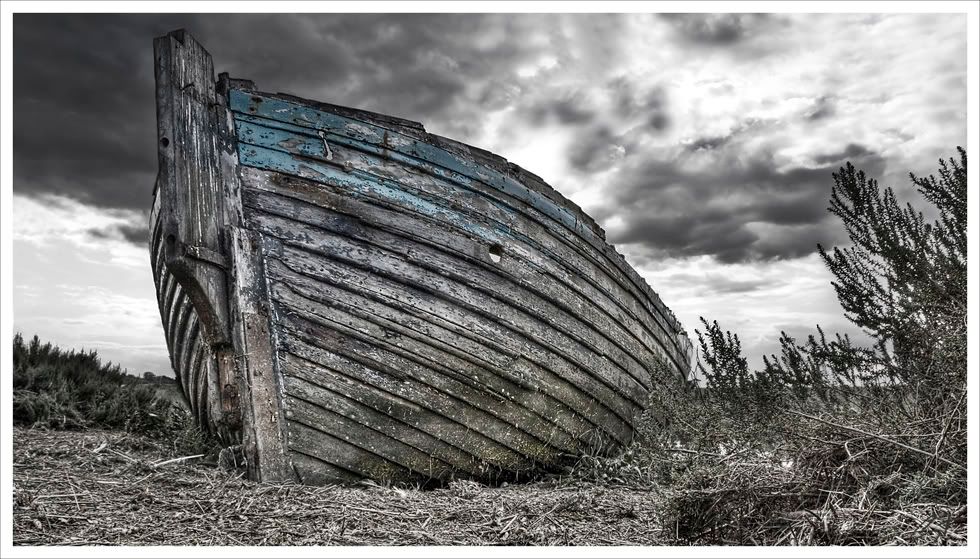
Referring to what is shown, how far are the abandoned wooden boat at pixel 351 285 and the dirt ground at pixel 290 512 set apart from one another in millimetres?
344

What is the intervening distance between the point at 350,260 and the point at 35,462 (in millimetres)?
2278

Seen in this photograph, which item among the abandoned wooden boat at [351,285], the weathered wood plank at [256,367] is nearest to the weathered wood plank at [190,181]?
the abandoned wooden boat at [351,285]

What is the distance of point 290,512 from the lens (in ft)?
9.13

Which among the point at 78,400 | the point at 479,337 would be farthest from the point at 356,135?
the point at 78,400

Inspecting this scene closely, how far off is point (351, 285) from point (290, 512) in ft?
4.07

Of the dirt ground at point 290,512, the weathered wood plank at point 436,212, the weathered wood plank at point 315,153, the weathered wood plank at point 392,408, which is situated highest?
the weathered wood plank at point 315,153

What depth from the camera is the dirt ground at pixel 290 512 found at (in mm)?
2541

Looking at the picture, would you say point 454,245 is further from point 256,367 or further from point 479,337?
point 256,367

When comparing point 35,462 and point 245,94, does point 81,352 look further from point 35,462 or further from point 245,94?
point 245,94

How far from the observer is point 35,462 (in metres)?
3.91

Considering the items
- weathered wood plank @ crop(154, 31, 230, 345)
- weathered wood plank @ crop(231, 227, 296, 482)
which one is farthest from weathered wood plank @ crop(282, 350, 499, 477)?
weathered wood plank @ crop(154, 31, 230, 345)

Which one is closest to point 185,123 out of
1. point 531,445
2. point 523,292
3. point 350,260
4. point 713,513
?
point 350,260

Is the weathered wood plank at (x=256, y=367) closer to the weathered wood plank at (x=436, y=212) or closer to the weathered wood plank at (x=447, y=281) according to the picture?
the weathered wood plank at (x=447, y=281)

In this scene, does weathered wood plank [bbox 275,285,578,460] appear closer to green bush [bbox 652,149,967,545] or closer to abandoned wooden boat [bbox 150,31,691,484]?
abandoned wooden boat [bbox 150,31,691,484]
